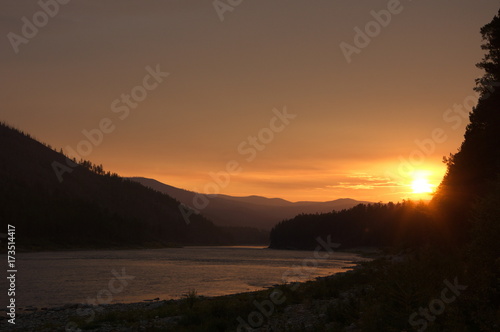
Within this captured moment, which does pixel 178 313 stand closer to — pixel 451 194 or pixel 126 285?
pixel 126 285

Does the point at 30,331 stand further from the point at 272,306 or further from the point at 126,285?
the point at 126,285

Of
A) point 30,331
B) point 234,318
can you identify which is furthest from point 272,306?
point 30,331

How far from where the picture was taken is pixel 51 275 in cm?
5909

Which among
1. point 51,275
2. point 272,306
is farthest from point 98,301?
point 51,275

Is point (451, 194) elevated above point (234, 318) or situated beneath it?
elevated above

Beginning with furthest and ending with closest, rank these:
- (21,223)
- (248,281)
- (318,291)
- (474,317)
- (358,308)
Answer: (21,223)
(248,281)
(318,291)
(358,308)
(474,317)

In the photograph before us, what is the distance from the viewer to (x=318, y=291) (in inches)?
1171

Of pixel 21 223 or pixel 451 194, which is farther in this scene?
pixel 21 223

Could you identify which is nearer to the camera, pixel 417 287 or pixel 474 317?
pixel 474 317

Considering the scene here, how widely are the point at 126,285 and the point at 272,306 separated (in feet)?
91.9

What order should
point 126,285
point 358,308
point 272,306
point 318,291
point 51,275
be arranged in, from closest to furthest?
point 358,308
point 272,306
point 318,291
point 126,285
point 51,275

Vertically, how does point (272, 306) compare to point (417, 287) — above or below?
below

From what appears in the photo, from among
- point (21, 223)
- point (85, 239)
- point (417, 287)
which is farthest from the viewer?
point (85, 239)

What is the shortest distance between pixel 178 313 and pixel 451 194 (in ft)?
114
